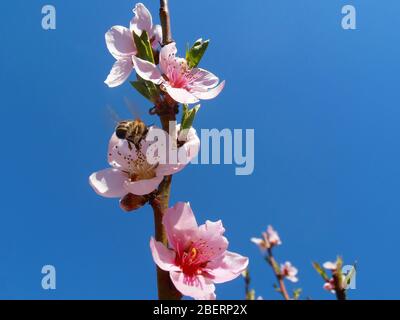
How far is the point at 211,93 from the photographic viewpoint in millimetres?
1665

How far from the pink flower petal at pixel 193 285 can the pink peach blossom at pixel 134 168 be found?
0.28m

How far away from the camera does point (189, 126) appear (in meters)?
1.46

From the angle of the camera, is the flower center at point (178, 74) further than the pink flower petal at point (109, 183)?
Yes

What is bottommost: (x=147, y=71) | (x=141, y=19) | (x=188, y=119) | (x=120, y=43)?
(x=188, y=119)

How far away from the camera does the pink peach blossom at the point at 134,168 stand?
4.24 feet

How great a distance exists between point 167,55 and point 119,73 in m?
0.26

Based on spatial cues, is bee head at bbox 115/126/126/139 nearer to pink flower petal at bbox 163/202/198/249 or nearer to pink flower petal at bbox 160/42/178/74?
pink flower petal at bbox 160/42/178/74

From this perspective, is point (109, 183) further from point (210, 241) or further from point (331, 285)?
point (331, 285)

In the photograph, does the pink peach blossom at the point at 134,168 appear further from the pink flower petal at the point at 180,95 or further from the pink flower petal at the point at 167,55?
the pink flower petal at the point at 167,55

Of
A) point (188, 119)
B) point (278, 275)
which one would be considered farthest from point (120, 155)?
point (278, 275)

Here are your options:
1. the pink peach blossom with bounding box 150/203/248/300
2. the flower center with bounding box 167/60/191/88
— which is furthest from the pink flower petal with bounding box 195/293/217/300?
the flower center with bounding box 167/60/191/88

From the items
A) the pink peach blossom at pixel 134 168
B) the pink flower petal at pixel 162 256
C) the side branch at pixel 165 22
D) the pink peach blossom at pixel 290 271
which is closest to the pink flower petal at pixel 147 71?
the side branch at pixel 165 22
